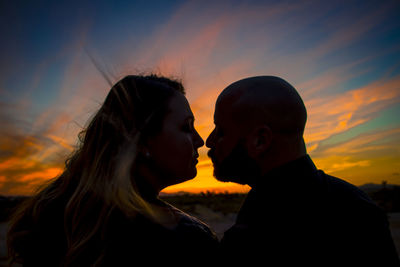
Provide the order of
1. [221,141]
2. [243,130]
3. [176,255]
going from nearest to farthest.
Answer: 1. [176,255]
2. [243,130]
3. [221,141]

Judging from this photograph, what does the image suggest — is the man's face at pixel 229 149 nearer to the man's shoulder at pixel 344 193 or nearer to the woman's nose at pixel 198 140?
the woman's nose at pixel 198 140

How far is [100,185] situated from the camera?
171 cm

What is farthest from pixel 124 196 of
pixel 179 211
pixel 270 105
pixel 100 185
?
pixel 270 105

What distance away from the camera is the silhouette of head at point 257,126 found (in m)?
1.94

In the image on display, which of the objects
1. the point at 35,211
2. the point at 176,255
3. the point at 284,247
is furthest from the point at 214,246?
the point at 35,211

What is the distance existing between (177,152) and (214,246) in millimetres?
682

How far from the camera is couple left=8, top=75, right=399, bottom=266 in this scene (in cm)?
150

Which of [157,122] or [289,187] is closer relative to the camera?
[289,187]

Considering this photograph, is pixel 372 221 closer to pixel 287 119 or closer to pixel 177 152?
pixel 287 119

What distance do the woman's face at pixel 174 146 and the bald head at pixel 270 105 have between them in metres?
0.38

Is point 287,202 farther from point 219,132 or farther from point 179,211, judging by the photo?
point 219,132

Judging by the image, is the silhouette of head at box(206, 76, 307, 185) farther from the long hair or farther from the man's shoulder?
the long hair

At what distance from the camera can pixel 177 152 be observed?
204 centimetres

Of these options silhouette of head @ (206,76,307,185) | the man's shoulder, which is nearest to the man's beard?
silhouette of head @ (206,76,307,185)
